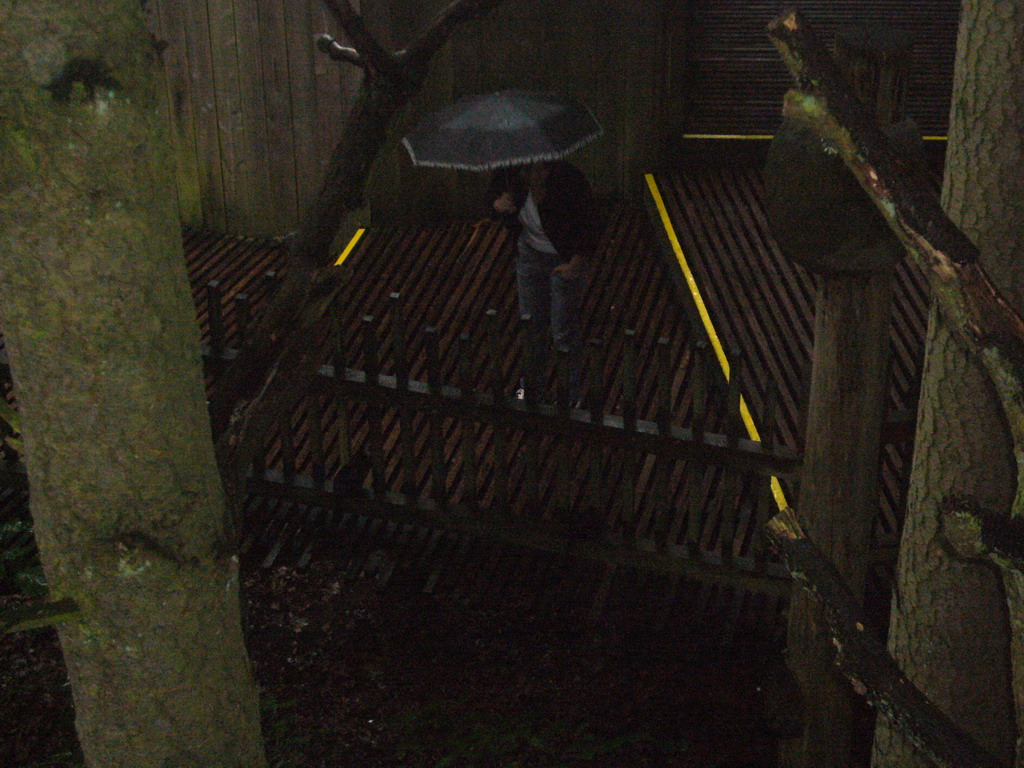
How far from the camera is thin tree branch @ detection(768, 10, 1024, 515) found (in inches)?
73.5

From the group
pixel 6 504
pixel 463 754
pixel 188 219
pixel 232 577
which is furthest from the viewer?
pixel 188 219

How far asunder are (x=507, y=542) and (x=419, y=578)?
1.36 feet

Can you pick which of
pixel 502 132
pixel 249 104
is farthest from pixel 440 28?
pixel 249 104

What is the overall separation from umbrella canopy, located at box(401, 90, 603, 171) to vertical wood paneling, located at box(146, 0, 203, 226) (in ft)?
8.07

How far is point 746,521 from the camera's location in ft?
15.9

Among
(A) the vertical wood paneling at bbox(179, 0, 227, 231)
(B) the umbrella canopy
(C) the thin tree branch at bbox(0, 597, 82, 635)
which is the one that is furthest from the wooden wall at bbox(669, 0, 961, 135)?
(C) the thin tree branch at bbox(0, 597, 82, 635)

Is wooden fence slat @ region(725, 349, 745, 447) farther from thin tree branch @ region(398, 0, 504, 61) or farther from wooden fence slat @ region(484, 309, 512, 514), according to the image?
thin tree branch @ region(398, 0, 504, 61)

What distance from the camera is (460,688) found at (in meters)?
4.38

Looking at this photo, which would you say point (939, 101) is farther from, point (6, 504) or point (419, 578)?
point (6, 504)

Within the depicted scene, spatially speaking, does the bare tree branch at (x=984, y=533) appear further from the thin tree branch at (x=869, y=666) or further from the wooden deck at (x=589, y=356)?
the wooden deck at (x=589, y=356)

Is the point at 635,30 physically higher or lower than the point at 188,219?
higher

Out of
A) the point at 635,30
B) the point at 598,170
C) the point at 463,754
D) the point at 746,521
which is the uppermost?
the point at 635,30

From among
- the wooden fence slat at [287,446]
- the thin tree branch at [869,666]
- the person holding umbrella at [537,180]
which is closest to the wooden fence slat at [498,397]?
the person holding umbrella at [537,180]

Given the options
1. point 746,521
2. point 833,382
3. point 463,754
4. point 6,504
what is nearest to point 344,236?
point 6,504
